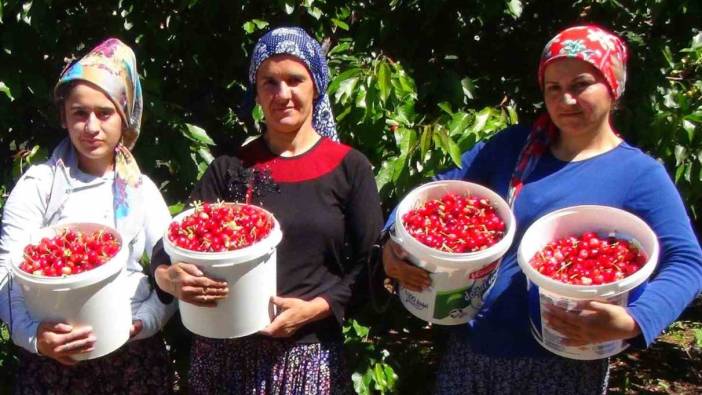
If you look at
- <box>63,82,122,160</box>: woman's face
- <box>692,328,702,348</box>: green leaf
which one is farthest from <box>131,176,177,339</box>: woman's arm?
<box>692,328,702,348</box>: green leaf

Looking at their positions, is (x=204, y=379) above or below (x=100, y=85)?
below

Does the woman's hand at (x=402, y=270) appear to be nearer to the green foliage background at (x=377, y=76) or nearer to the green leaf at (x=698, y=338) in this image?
the green foliage background at (x=377, y=76)

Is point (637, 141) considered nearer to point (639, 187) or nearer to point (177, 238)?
point (639, 187)

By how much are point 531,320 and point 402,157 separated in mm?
739

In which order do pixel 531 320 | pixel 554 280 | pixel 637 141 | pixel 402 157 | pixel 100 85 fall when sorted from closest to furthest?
pixel 554 280 < pixel 531 320 < pixel 100 85 < pixel 402 157 < pixel 637 141

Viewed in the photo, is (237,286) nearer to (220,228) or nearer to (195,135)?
(220,228)

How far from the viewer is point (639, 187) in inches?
82.5

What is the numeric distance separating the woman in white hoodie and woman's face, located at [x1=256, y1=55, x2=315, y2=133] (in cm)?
43

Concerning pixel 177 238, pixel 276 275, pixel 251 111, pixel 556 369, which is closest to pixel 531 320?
pixel 556 369

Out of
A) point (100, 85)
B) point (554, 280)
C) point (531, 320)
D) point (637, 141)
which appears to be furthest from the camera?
point (637, 141)

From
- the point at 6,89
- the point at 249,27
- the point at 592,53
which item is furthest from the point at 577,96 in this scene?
the point at 6,89

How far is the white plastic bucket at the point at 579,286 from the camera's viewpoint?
1.96m

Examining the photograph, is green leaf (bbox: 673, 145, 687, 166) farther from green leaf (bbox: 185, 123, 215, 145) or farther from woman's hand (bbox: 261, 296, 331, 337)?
green leaf (bbox: 185, 123, 215, 145)

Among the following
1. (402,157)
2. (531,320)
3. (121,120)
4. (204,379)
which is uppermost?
(121,120)
